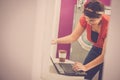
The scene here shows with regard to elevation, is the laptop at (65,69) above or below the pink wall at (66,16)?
below

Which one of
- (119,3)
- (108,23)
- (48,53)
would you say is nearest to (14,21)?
(48,53)

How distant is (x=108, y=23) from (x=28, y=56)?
0.85m

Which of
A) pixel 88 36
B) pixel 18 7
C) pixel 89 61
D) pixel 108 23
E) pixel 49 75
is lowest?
pixel 49 75

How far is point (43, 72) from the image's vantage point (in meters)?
1.81

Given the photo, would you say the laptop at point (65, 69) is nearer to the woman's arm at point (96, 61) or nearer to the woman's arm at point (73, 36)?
the woman's arm at point (96, 61)

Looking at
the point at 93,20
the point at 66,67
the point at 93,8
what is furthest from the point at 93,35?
the point at 66,67

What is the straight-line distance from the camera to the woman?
1771 mm

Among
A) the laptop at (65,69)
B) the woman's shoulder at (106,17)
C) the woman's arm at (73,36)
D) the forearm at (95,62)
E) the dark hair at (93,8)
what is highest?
the dark hair at (93,8)

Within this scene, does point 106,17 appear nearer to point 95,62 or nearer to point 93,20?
point 93,20

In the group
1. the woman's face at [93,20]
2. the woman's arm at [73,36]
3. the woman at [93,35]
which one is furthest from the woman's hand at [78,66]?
the woman's face at [93,20]

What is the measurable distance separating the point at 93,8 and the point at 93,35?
0.85ft

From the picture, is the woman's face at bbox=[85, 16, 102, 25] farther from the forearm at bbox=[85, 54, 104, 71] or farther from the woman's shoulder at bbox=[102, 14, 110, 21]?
the forearm at bbox=[85, 54, 104, 71]

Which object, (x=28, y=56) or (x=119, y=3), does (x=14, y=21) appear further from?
(x=119, y=3)

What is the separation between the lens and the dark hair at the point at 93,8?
69.1 inches
